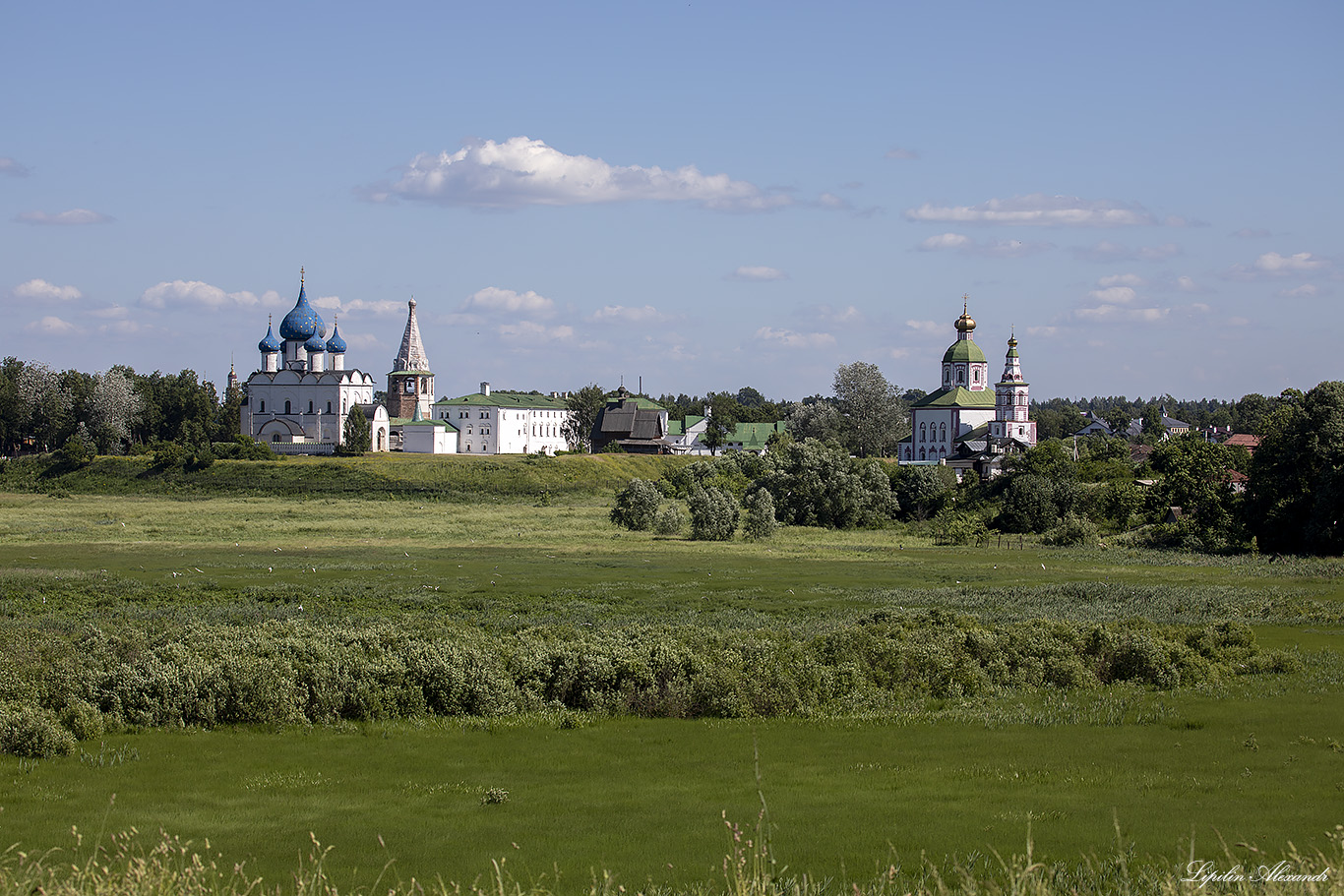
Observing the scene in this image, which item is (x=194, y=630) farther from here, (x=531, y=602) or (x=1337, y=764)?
(x=1337, y=764)

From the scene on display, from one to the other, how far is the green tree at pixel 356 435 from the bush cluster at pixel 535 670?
7129 cm

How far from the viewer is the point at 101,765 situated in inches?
632

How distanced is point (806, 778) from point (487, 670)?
22.6 feet

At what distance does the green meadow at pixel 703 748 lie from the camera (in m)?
12.4

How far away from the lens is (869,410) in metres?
115

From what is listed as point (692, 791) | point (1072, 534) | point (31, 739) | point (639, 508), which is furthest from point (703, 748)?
point (639, 508)

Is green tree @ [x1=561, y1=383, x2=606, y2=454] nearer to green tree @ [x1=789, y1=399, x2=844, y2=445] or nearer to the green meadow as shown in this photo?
green tree @ [x1=789, y1=399, x2=844, y2=445]

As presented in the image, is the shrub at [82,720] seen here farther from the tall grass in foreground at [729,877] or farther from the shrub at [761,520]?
the shrub at [761,520]

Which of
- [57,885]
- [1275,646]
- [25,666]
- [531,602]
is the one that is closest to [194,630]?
[25,666]

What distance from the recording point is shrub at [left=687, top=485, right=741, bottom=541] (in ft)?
186

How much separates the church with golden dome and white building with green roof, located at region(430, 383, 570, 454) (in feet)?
113

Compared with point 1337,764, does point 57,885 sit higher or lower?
higher

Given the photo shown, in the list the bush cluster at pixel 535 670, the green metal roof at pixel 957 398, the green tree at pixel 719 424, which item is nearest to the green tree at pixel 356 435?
the green tree at pixel 719 424

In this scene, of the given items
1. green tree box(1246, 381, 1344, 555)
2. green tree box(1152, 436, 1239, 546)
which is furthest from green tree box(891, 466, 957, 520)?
green tree box(1246, 381, 1344, 555)
